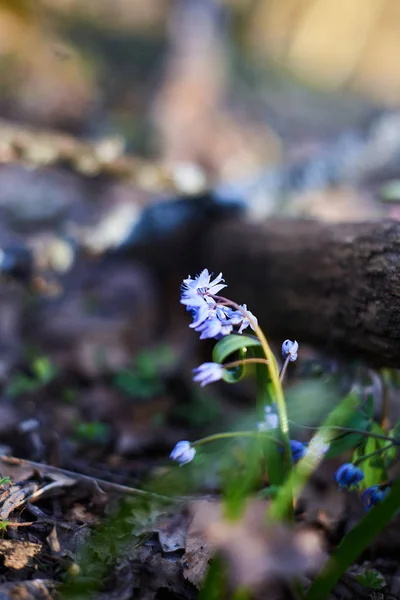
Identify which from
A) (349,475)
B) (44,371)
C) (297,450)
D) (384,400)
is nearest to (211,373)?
(297,450)

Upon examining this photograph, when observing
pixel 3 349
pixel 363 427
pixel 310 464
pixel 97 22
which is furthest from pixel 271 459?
pixel 97 22

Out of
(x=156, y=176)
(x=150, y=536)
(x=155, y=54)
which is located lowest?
(x=150, y=536)

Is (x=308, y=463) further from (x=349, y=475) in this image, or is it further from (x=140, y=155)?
(x=140, y=155)

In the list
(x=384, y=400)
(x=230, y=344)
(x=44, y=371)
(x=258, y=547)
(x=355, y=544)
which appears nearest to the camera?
(x=258, y=547)

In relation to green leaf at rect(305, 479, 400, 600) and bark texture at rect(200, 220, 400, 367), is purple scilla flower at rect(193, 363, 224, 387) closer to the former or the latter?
green leaf at rect(305, 479, 400, 600)

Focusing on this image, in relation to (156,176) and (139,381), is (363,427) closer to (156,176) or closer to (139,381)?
(139,381)

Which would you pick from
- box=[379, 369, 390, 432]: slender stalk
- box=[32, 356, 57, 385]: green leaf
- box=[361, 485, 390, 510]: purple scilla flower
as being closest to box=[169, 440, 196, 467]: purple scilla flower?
box=[361, 485, 390, 510]: purple scilla flower
